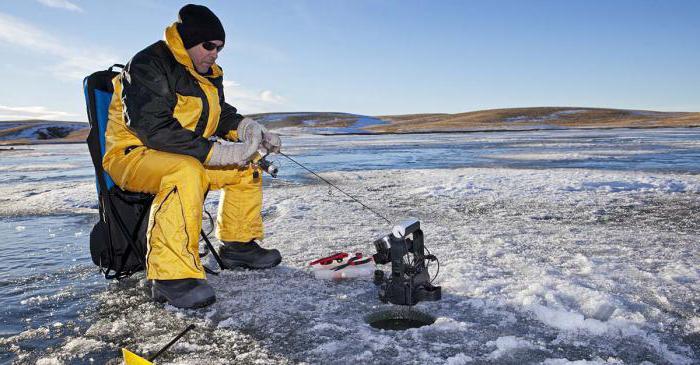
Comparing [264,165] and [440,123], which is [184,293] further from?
[440,123]

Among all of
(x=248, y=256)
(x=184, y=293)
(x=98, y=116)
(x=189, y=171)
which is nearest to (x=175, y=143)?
(x=189, y=171)

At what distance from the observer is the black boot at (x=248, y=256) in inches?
132

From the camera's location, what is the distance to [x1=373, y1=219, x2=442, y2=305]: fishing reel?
249 cm

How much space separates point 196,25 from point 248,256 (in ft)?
4.92

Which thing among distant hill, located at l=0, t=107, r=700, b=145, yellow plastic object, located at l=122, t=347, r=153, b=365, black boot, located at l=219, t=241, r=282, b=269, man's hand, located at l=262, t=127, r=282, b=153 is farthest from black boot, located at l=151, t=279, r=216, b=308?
distant hill, located at l=0, t=107, r=700, b=145

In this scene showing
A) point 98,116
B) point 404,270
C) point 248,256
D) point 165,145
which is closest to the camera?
point 404,270

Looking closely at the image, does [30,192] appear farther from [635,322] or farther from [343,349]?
[635,322]

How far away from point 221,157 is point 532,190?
4.89 meters

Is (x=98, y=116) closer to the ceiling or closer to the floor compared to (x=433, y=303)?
closer to the ceiling

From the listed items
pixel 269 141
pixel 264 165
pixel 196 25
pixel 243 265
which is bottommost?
pixel 243 265

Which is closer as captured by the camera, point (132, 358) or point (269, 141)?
point (132, 358)

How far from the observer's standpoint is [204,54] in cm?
288

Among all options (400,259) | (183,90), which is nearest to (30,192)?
(183,90)

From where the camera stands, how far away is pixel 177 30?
281cm
